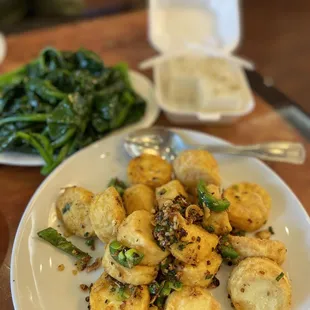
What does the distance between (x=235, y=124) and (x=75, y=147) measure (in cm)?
77

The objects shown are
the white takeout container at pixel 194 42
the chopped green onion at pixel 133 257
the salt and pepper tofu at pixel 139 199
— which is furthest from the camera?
the white takeout container at pixel 194 42

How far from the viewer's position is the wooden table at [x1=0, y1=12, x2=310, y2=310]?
1480mm

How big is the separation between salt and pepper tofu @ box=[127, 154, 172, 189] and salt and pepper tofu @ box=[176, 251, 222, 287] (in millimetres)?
366

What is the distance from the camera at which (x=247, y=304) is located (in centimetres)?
110

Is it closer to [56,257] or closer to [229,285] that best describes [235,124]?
[229,285]

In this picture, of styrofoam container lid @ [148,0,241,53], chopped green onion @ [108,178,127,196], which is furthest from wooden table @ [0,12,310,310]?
chopped green onion @ [108,178,127,196]

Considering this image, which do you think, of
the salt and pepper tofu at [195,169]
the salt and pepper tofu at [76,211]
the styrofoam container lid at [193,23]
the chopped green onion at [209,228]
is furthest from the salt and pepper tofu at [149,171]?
the styrofoam container lid at [193,23]

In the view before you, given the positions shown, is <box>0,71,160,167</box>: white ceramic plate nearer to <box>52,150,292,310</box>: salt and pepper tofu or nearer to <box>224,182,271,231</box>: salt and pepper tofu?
<box>52,150,292,310</box>: salt and pepper tofu

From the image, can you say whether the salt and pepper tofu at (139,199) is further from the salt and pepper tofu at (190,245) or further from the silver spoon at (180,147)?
the silver spoon at (180,147)

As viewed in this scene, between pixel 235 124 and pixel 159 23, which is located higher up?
pixel 159 23

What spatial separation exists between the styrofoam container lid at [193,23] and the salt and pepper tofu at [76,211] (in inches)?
41.9

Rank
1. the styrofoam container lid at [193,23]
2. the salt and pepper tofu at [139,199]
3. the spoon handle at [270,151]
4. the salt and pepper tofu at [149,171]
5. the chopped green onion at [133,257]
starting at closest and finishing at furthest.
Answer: the chopped green onion at [133,257]
the salt and pepper tofu at [139,199]
the salt and pepper tofu at [149,171]
the spoon handle at [270,151]
the styrofoam container lid at [193,23]

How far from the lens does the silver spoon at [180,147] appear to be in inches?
62.7

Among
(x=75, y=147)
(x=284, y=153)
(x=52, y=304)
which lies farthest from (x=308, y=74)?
(x=52, y=304)
